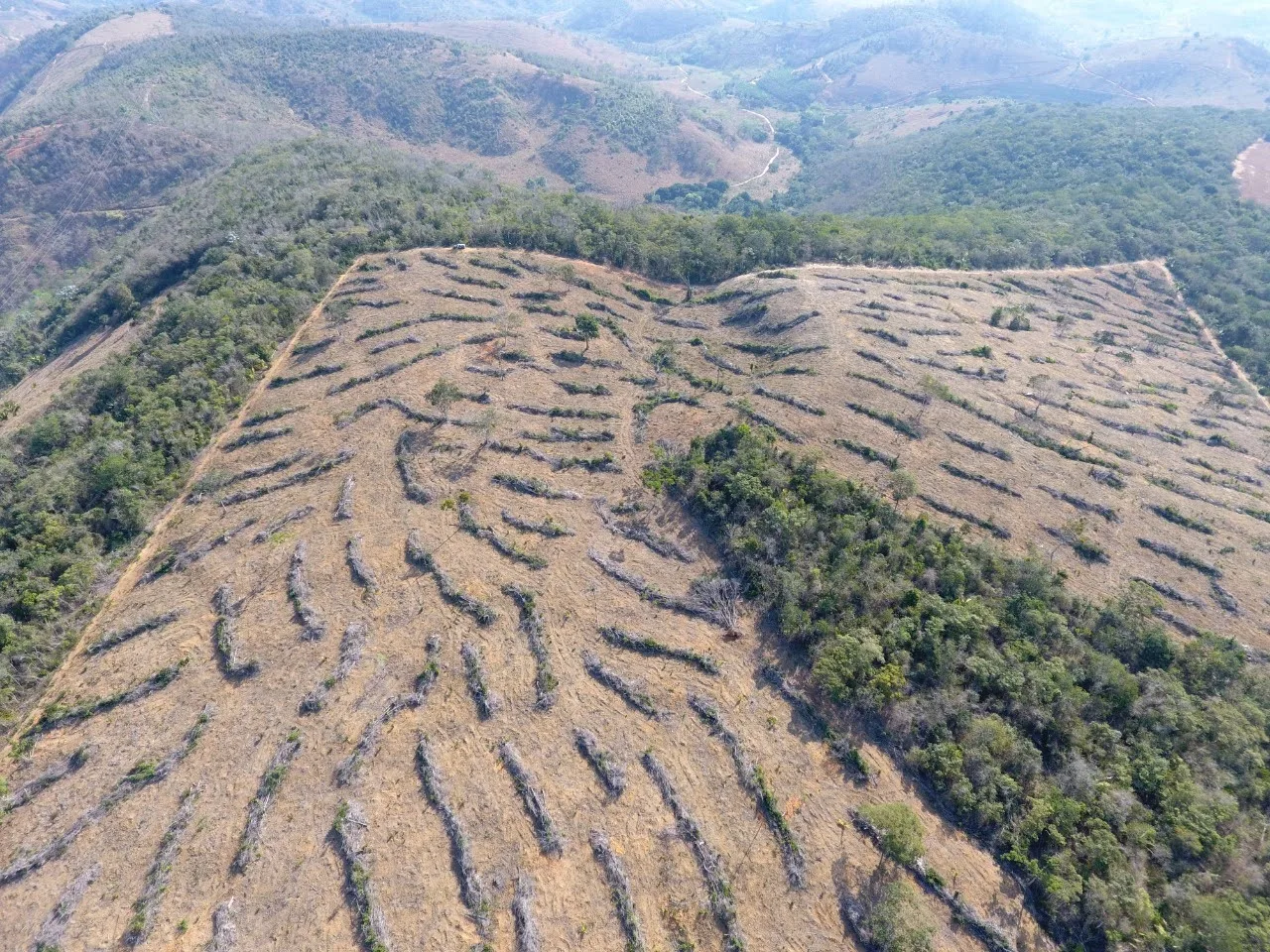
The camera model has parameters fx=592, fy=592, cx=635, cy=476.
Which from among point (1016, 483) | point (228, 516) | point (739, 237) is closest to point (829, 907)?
point (1016, 483)

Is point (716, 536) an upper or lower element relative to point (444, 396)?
lower

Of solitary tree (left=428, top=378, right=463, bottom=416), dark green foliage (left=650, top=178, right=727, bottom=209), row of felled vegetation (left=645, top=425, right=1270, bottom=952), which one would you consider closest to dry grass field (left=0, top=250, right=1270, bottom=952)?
solitary tree (left=428, top=378, right=463, bottom=416)

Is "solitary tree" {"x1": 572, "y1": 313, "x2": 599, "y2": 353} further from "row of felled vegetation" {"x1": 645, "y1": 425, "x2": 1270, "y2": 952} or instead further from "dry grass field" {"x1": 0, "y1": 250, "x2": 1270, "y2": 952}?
"row of felled vegetation" {"x1": 645, "y1": 425, "x2": 1270, "y2": 952}

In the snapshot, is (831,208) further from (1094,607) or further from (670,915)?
(670,915)

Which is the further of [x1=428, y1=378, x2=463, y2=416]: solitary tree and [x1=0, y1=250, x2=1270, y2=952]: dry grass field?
[x1=428, y1=378, x2=463, y2=416]: solitary tree

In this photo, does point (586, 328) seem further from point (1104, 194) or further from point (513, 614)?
point (1104, 194)

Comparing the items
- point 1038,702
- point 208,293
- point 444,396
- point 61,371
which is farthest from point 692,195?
point 1038,702

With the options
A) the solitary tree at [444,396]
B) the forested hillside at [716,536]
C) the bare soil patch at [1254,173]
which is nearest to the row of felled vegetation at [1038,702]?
the forested hillside at [716,536]
